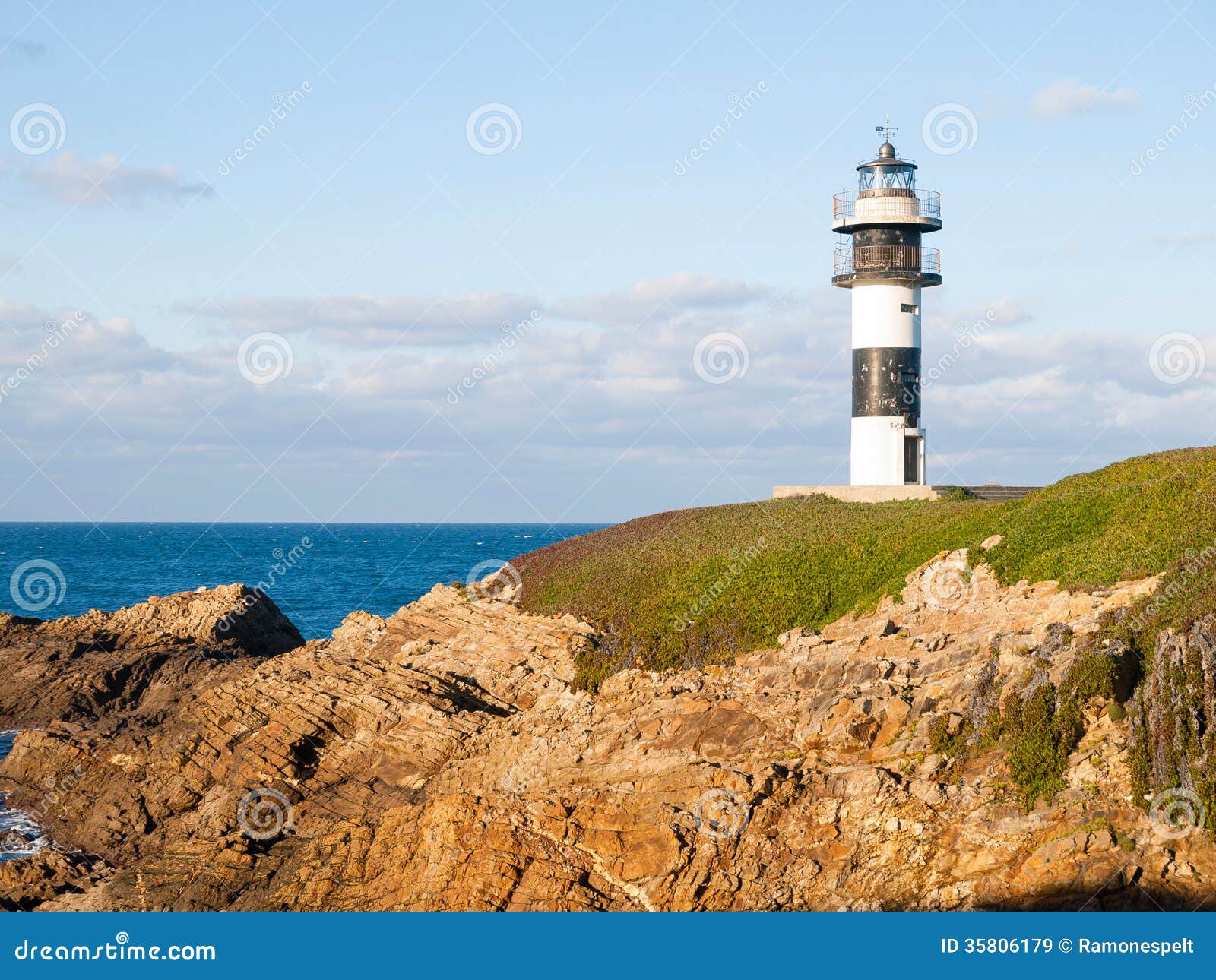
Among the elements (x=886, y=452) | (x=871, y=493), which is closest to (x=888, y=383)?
(x=886, y=452)

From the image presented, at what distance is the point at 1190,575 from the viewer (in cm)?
1630

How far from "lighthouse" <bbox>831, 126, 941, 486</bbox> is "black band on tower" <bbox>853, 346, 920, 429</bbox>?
0.02 metres

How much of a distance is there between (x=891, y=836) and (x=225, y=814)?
9319mm

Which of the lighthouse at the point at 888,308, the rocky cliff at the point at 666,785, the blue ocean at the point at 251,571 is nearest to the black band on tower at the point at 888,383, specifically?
the lighthouse at the point at 888,308

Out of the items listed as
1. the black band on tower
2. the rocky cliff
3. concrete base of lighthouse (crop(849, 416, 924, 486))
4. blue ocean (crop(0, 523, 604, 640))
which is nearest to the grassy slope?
the rocky cliff

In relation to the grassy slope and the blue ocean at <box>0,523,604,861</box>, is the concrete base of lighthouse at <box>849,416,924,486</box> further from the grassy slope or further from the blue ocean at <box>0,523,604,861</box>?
the blue ocean at <box>0,523,604,861</box>

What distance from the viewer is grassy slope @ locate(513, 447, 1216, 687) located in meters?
19.3

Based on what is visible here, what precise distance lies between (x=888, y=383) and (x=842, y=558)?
1093 cm

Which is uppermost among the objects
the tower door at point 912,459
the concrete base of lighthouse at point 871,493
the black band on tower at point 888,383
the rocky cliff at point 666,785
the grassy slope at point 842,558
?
the black band on tower at point 888,383

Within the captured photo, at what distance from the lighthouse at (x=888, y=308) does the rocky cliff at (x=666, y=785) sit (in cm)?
1358

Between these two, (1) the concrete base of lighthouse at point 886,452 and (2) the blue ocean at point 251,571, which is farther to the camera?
(2) the blue ocean at point 251,571

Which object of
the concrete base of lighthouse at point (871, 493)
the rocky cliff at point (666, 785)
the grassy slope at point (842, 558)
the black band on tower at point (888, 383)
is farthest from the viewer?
the black band on tower at point (888, 383)

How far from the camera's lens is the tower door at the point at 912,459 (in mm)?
35875

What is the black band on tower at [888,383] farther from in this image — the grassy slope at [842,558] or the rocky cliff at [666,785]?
the rocky cliff at [666,785]
